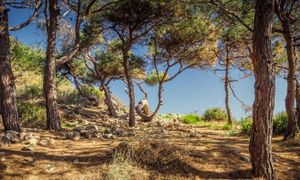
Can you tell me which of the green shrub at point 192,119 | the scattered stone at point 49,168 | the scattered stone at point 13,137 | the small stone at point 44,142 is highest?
the green shrub at point 192,119

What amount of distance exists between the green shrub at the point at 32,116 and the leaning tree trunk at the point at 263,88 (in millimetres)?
8006

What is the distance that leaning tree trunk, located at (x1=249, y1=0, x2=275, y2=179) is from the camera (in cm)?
481

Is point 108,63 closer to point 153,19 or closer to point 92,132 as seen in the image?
point 153,19

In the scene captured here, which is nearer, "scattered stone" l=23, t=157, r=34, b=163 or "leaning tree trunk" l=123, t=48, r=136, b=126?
"scattered stone" l=23, t=157, r=34, b=163

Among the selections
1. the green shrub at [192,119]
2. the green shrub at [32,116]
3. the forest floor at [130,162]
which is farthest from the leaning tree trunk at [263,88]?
the green shrub at [192,119]

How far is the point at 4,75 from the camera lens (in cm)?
725

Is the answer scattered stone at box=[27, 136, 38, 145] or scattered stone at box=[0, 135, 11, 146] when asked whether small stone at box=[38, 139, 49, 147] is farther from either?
scattered stone at box=[0, 135, 11, 146]

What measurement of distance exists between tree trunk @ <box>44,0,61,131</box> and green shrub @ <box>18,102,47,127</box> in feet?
6.35

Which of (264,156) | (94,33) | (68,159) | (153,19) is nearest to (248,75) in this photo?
(153,19)

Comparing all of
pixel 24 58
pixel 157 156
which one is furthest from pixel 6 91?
pixel 24 58

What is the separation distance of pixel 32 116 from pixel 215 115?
1104cm

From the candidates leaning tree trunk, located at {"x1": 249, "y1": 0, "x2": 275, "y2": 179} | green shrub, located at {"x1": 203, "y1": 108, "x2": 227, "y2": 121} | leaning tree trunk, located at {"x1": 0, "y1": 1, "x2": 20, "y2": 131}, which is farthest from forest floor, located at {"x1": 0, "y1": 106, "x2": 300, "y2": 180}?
green shrub, located at {"x1": 203, "y1": 108, "x2": 227, "y2": 121}

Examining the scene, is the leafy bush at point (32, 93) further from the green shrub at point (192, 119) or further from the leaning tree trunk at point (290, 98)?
the leaning tree trunk at point (290, 98)

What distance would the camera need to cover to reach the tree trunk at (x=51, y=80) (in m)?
8.87
